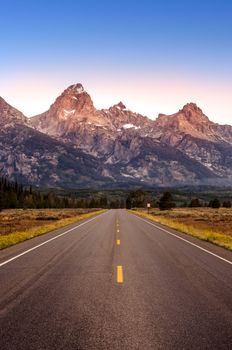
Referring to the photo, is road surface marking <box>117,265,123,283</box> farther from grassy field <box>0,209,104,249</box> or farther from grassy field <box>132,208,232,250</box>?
grassy field <box>0,209,104,249</box>

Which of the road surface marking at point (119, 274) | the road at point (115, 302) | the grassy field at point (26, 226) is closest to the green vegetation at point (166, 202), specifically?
the grassy field at point (26, 226)

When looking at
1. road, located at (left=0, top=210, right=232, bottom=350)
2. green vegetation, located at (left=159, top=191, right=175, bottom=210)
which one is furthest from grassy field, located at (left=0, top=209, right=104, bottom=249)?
green vegetation, located at (left=159, top=191, right=175, bottom=210)

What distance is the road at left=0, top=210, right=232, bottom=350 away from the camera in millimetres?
7023

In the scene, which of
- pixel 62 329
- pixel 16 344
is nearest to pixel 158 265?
pixel 62 329

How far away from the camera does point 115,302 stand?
383 inches

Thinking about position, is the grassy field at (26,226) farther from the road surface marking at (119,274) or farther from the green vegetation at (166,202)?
the green vegetation at (166,202)

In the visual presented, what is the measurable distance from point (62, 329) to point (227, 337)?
2.86m

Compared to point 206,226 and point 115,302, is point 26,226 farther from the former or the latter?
point 115,302

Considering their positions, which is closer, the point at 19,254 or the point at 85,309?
the point at 85,309

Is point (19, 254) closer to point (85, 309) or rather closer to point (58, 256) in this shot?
point (58, 256)

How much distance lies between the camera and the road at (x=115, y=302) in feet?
23.0

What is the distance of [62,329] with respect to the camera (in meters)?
7.53

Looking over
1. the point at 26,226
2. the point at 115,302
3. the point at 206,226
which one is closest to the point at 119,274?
the point at 115,302

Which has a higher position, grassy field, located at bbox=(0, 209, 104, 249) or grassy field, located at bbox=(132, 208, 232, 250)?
grassy field, located at bbox=(132, 208, 232, 250)
